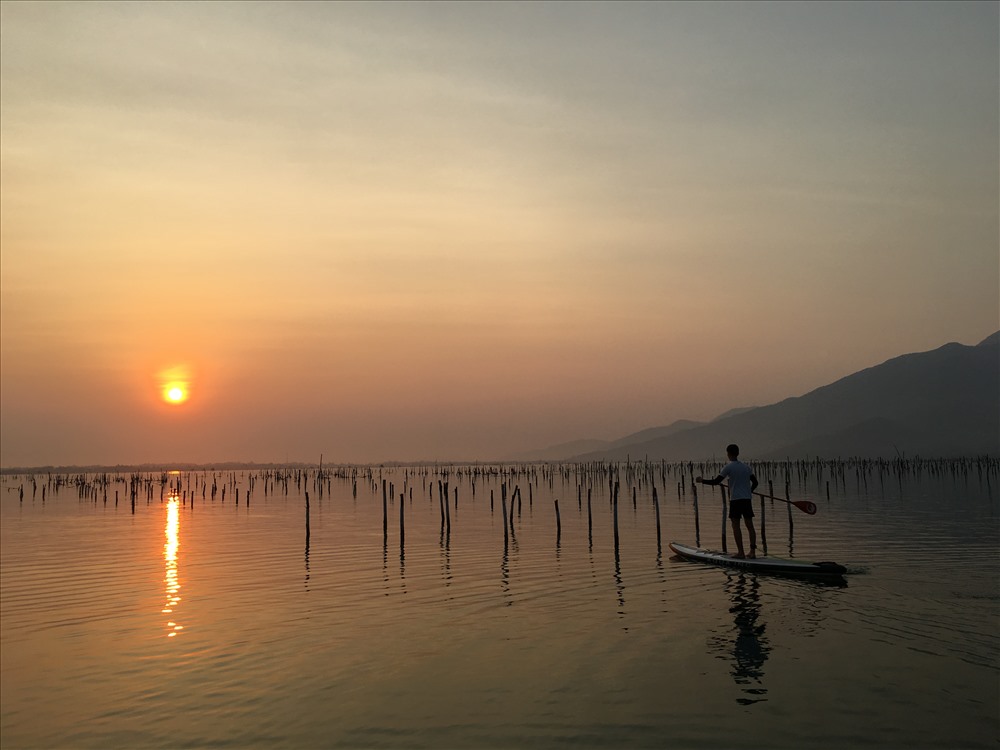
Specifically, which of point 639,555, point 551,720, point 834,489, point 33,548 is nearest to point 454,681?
point 551,720

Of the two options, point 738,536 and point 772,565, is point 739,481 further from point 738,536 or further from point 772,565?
point 772,565

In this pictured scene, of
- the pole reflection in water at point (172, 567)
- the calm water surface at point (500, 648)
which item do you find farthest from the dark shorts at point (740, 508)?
the pole reflection in water at point (172, 567)

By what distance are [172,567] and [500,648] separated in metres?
16.3

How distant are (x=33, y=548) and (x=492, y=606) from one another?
75.3 feet

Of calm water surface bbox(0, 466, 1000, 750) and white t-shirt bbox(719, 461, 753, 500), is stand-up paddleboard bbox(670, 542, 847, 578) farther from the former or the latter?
white t-shirt bbox(719, 461, 753, 500)

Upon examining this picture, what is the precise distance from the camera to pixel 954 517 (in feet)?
128

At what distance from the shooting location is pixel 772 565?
72.0ft

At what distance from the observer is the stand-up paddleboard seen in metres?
20.8

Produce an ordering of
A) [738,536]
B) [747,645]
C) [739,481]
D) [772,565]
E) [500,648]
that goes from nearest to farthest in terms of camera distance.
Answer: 1. [747,645]
2. [500,648]
3. [772,565]
4. [738,536]
5. [739,481]

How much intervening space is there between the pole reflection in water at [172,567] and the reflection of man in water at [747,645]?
10697mm

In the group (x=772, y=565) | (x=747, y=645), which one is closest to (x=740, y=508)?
(x=772, y=565)

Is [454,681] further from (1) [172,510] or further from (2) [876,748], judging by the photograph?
(1) [172,510]

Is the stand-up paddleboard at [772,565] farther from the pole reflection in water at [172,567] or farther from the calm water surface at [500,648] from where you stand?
the pole reflection in water at [172,567]

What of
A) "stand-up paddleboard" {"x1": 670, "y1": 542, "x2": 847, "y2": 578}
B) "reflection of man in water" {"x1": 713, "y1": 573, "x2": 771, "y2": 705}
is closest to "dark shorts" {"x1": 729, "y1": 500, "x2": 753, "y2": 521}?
"stand-up paddleboard" {"x1": 670, "y1": 542, "x2": 847, "y2": 578}
